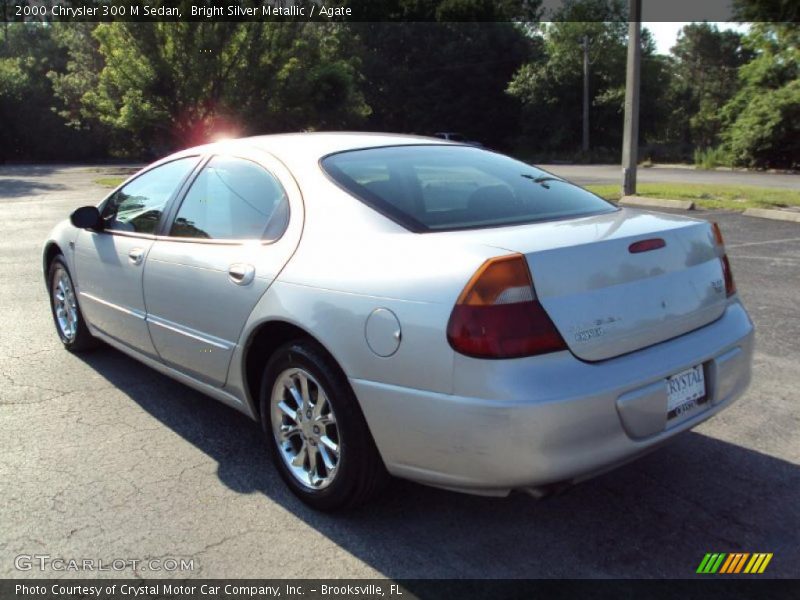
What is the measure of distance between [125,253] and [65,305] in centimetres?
144

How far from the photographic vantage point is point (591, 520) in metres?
2.96

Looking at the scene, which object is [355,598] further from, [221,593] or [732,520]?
[732,520]

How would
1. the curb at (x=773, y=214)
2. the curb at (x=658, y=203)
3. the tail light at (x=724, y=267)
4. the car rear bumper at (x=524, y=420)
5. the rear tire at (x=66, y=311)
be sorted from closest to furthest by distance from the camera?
the car rear bumper at (x=524, y=420) < the tail light at (x=724, y=267) < the rear tire at (x=66, y=311) < the curb at (x=773, y=214) < the curb at (x=658, y=203)

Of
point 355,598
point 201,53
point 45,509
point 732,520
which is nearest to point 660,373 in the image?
point 732,520

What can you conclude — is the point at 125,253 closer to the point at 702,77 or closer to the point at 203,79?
the point at 203,79

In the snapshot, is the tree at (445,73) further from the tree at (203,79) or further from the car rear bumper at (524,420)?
the car rear bumper at (524,420)

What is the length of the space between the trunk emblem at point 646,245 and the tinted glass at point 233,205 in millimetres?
1485

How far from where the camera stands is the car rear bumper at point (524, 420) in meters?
2.41

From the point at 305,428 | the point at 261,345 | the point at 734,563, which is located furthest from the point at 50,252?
the point at 734,563

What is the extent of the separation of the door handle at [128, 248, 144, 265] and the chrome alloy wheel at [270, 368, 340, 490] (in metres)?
1.35

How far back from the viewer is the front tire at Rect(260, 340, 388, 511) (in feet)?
9.26

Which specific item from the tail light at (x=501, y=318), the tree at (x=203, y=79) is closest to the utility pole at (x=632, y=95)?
the tail light at (x=501, y=318)

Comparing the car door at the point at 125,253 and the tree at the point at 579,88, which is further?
the tree at the point at 579,88

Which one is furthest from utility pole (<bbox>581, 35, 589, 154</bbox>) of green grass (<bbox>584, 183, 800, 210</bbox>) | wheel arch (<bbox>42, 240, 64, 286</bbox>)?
wheel arch (<bbox>42, 240, 64, 286</bbox>)
